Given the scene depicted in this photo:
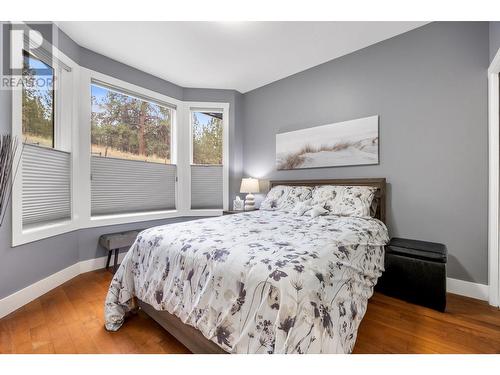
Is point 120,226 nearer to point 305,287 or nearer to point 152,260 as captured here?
point 152,260

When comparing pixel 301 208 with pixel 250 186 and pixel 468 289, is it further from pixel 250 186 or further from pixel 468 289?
pixel 468 289

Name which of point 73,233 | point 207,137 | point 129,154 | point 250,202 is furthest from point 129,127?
point 250,202

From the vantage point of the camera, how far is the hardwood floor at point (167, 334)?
1.44 metres

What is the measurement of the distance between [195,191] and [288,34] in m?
2.72

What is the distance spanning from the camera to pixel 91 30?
7.90 ft

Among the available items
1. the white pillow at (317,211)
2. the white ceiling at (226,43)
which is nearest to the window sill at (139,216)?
the white pillow at (317,211)

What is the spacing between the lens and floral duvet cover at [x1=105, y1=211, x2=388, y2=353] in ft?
3.05

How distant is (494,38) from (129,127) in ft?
13.9

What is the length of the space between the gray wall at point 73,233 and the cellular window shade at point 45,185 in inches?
10.0

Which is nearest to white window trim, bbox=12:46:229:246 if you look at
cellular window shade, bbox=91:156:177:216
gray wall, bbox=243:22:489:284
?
cellular window shade, bbox=91:156:177:216

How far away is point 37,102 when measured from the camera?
2320 mm

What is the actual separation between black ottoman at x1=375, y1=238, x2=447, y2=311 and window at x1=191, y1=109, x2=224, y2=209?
273 centimetres
